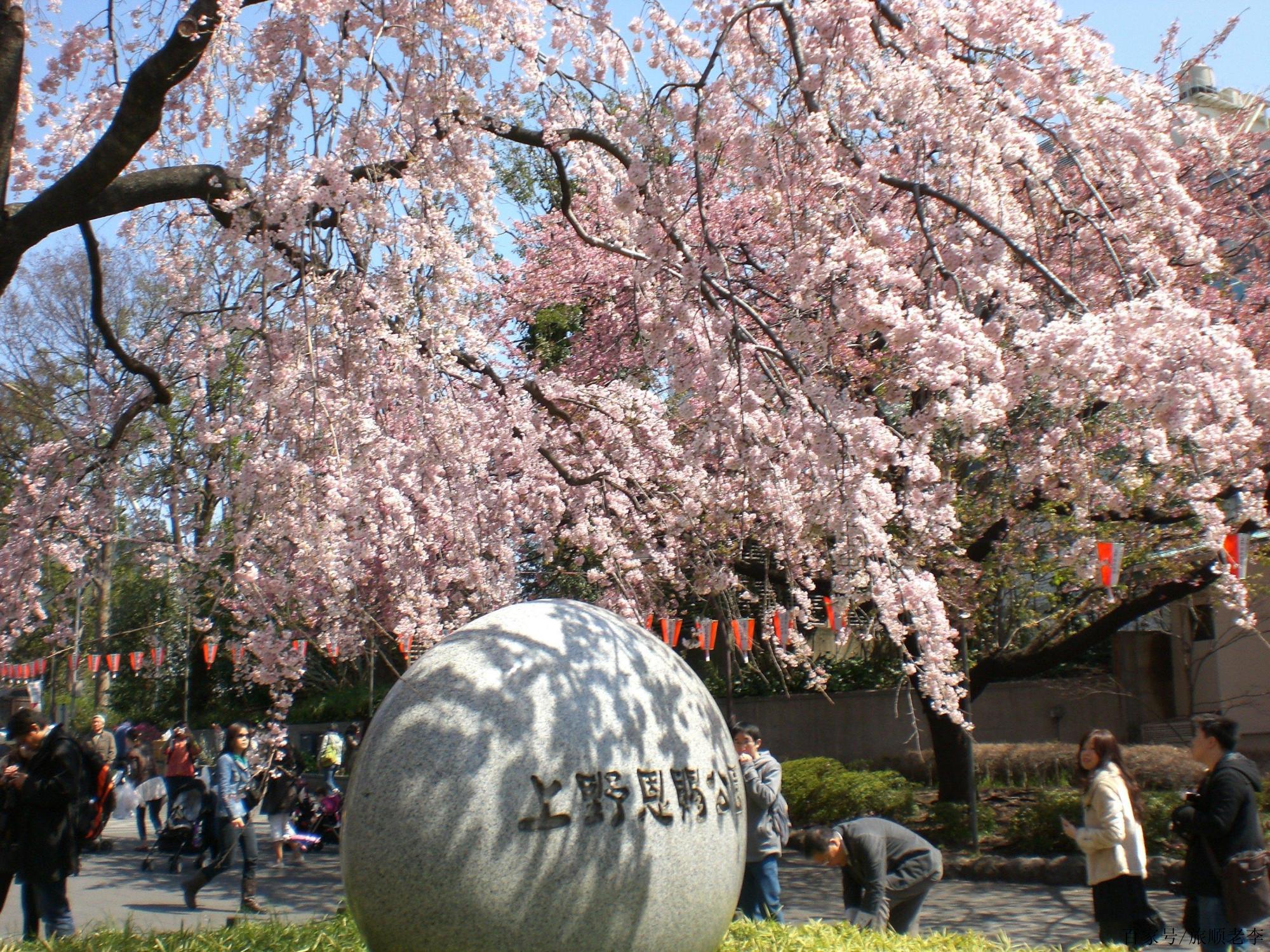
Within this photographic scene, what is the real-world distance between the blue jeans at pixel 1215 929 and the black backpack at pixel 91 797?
22.7 feet

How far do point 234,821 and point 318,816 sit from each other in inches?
216

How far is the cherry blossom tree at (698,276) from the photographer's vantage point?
20.3 feet

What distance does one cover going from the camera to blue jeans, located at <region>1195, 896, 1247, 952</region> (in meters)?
5.70

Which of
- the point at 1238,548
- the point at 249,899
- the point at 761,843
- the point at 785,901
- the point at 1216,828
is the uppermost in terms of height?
the point at 1238,548

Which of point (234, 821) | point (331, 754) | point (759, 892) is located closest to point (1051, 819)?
point (759, 892)

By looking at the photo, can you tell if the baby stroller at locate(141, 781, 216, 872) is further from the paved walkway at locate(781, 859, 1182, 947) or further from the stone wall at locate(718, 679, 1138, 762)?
the stone wall at locate(718, 679, 1138, 762)

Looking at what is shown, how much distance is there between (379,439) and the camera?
9.02m

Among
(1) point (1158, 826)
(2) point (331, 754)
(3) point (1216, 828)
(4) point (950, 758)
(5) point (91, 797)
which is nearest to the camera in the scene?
(3) point (1216, 828)

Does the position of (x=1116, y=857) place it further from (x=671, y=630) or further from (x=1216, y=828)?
(x=671, y=630)

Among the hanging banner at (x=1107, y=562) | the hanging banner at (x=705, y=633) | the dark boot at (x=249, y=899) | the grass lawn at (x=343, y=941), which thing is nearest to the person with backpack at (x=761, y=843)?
the grass lawn at (x=343, y=941)

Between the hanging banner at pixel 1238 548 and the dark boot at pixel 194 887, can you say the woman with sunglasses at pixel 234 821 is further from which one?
the hanging banner at pixel 1238 548

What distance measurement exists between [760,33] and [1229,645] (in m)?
15.2

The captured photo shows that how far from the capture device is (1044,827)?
1277 centimetres

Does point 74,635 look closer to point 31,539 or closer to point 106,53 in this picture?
point 31,539
